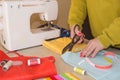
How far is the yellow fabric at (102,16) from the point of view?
1.00 metres

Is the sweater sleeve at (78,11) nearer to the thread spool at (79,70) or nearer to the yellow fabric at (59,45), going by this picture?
the yellow fabric at (59,45)

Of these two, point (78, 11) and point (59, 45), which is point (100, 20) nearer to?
point (78, 11)

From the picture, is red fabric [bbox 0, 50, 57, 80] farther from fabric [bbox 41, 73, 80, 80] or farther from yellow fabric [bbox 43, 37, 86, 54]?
yellow fabric [bbox 43, 37, 86, 54]

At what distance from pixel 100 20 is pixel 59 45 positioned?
1.03 ft

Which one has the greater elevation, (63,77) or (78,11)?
(78,11)

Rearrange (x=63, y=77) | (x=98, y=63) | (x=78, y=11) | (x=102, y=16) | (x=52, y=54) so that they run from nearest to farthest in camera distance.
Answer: (x=63, y=77)
(x=98, y=63)
(x=52, y=54)
(x=102, y=16)
(x=78, y=11)

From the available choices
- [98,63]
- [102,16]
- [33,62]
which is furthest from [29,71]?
[102,16]

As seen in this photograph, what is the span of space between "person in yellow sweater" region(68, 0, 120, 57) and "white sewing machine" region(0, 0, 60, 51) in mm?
191

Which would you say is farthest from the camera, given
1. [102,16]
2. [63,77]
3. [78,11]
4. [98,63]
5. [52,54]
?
[78,11]

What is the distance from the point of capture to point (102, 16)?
1239 mm

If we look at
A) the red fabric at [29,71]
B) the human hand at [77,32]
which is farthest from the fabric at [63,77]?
the human hand at [77,32]

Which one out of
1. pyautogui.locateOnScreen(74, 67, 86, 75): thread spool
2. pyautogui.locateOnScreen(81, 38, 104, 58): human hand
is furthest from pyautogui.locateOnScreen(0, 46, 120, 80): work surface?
pyautogui.locateOnScreen(81, 38, 104, 58): human hand

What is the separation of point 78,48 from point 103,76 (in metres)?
0.31

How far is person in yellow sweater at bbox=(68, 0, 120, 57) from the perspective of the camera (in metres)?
1.00
